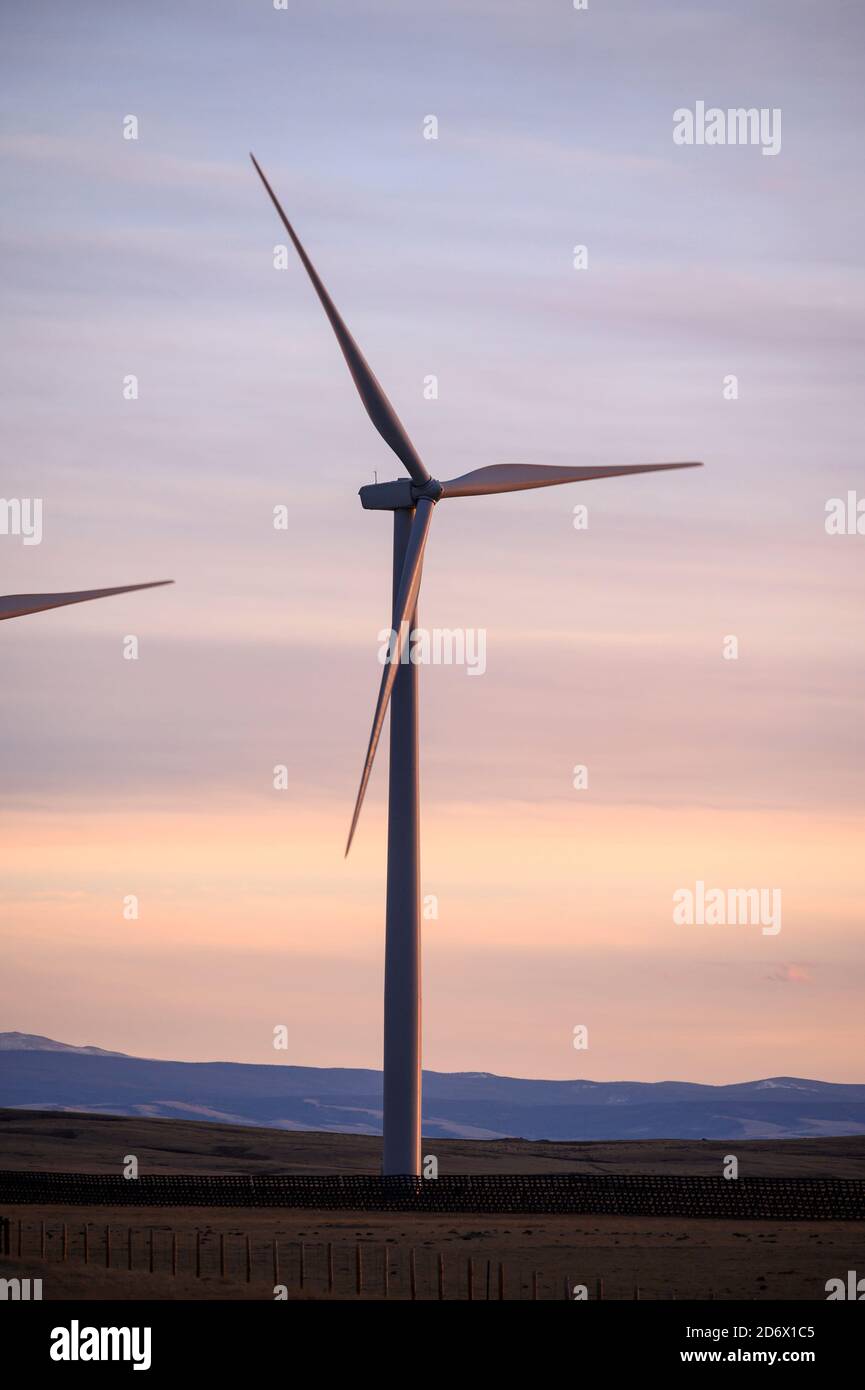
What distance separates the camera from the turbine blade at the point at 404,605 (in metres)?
65.7

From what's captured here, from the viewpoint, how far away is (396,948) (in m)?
76.2

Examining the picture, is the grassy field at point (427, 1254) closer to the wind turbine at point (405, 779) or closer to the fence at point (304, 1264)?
the fence at point (304, 1264)

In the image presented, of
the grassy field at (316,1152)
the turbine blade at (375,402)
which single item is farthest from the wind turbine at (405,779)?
the grassy field at (316,1152)

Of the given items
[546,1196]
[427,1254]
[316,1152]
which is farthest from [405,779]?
[316,1152]

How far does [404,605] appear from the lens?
238 feet

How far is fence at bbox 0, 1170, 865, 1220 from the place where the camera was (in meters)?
73.9

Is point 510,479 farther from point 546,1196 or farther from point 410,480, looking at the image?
point 546,1196

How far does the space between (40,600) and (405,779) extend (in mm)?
17748

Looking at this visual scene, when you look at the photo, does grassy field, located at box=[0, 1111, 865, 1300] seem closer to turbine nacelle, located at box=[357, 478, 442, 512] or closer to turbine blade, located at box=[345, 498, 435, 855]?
turbine blade, located at box=[345, 498, 435, 855]

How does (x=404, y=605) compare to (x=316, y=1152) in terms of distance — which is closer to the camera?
(x=404, y=605)

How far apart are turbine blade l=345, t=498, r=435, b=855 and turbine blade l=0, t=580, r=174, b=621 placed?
29.0 ft

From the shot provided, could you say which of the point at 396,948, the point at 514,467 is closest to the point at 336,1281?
the point at 396,948
